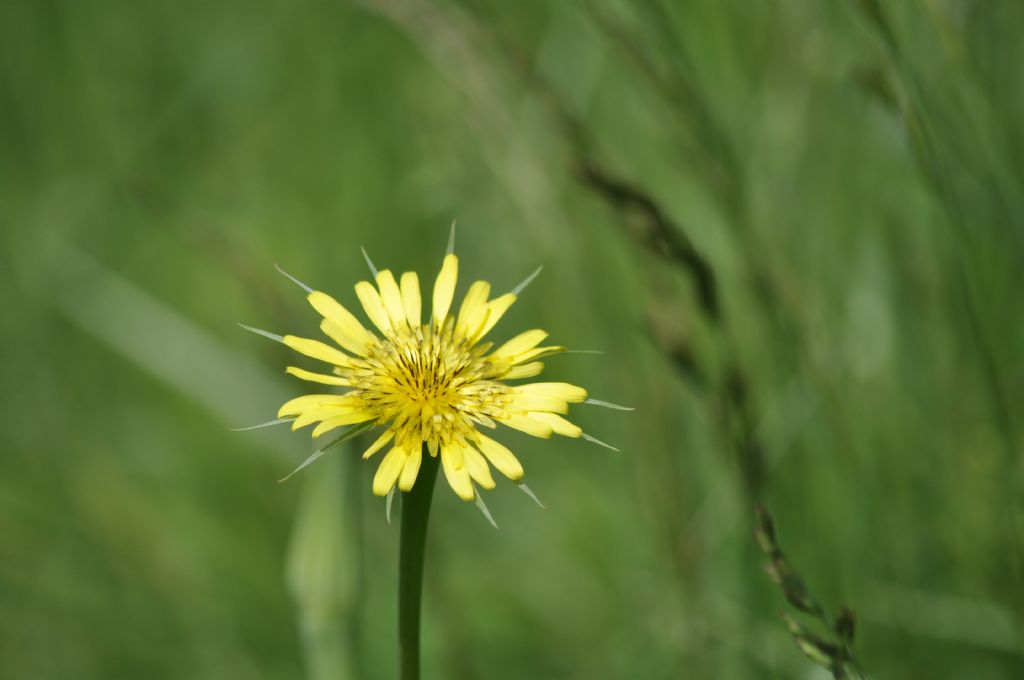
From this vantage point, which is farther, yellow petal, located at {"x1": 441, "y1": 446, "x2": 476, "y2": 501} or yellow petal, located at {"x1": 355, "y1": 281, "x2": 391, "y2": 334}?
yellow petal, located at {"x1": 355, "y1": 281, "x2": 391, "y2": 334}

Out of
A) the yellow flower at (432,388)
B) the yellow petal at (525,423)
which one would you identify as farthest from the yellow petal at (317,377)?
the yellow petal at (525,423)

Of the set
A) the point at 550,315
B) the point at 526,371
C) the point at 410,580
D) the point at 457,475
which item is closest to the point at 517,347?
the point at 526,371

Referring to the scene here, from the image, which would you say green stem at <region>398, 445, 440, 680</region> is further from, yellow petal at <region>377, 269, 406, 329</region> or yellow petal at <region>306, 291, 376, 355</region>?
yellow petal at <region>377, 269, 406, 329</region>

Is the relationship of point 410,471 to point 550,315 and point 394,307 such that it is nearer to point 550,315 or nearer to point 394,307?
point 394,307

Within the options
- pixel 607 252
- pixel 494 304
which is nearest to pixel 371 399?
pixel 494 304

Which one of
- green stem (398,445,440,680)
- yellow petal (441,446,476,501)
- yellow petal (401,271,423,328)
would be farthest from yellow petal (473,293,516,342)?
green stem (398,445,440,680)
